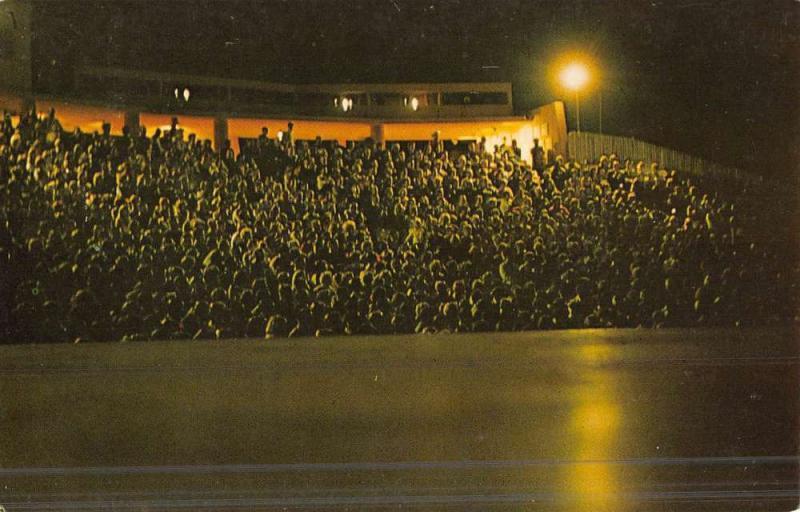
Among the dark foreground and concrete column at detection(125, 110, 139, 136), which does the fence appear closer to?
the dark foreground

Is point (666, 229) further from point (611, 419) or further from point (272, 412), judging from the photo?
point (272, 412)

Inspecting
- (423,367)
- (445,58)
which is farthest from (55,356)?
(445,58)

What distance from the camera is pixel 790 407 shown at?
24.7ft

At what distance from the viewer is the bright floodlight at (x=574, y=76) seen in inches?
383

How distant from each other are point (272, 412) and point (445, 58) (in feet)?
12.2

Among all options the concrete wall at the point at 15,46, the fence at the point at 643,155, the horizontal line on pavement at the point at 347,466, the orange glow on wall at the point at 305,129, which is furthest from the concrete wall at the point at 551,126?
the concrete wall at the point at 15,46

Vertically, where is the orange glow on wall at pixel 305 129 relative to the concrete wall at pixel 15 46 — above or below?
below

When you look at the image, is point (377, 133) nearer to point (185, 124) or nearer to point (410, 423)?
point (185, 124)

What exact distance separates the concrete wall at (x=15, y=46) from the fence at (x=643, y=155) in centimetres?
511

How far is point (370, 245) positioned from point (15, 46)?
3698 millimetres

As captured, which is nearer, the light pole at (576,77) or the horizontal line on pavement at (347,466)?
the horizontal line on pavement at (347,466)

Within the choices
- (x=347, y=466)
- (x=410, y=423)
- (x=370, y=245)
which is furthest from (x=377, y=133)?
(x=347, y=466)

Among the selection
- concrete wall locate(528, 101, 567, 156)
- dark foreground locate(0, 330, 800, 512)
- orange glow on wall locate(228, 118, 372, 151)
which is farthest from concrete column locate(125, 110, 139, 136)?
concrete wall locate(528, 101, 567, 156)

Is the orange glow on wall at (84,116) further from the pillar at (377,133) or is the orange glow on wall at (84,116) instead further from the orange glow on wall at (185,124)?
the pillar at (377,133)
